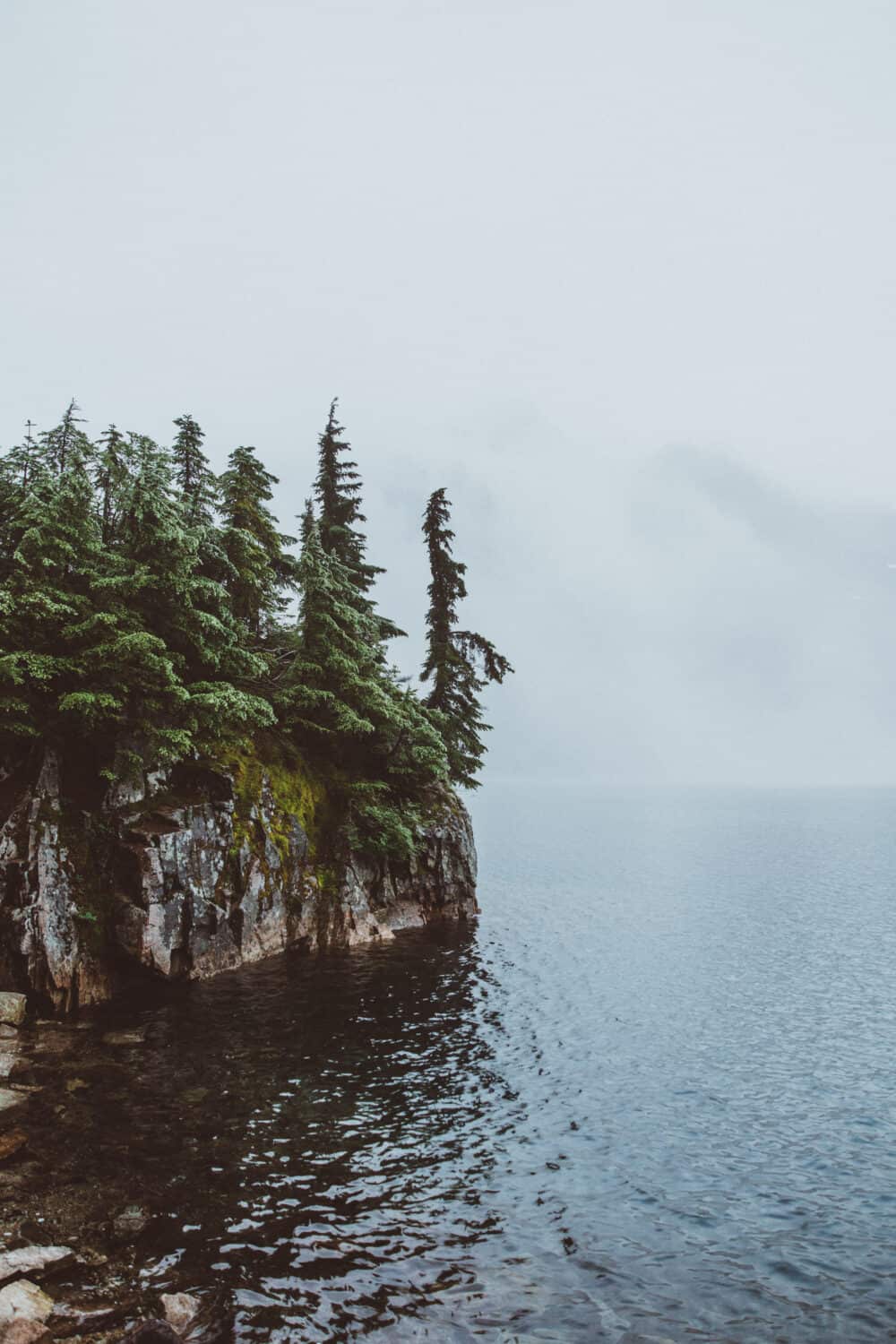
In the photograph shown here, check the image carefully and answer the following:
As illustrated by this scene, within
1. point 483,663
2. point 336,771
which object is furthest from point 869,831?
point 336,771

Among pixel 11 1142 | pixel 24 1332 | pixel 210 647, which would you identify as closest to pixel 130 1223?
pixel 24 1332

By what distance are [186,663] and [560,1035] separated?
1732 centimetres

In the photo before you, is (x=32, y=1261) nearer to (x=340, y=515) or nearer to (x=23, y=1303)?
(x=23, y=1303)

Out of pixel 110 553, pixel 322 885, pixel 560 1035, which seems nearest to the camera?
pixel 560 1035

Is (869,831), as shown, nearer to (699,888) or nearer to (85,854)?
(699,888)

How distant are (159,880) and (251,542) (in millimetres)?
13223

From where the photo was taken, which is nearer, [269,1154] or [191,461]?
[269,1154]

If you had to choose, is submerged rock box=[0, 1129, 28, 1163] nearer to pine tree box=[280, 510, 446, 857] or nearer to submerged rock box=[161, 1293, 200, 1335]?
submerged rock box=[161, 1293, 200, 1335]

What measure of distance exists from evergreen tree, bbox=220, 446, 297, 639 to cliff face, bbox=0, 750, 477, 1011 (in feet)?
23.7

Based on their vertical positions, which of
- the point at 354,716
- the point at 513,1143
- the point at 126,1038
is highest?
the point at 354,716

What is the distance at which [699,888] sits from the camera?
159 feet

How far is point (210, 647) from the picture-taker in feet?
81.9

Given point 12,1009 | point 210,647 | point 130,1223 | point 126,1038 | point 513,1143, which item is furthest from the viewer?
point 210,647

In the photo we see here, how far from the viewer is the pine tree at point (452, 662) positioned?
3916cm
